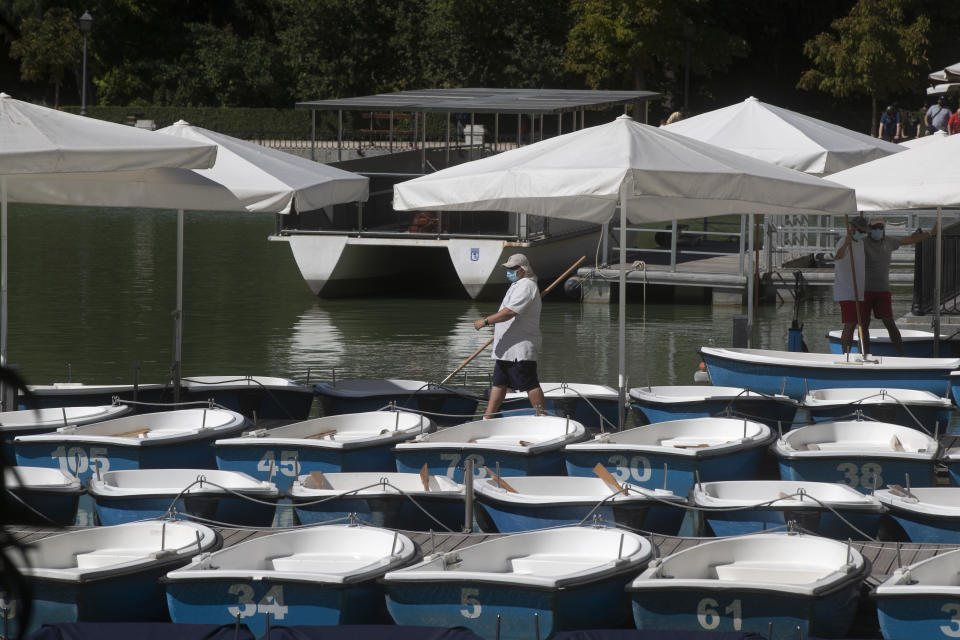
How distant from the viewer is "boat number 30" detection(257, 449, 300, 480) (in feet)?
31.8

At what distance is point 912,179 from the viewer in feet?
41.5

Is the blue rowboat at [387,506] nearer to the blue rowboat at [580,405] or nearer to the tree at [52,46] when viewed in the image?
the blue rowboat at [580,405]

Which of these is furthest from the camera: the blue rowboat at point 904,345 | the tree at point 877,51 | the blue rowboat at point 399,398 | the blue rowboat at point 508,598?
the tree at point 877,51

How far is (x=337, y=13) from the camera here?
5478cm

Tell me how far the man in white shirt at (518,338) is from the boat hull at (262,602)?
16.3 feet

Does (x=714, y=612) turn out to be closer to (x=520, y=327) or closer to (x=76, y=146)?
(x=520, y=327)

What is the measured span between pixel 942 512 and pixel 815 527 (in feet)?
2.40

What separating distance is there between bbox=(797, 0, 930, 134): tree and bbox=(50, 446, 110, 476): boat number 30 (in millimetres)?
44574

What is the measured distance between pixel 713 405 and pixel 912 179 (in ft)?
10.2

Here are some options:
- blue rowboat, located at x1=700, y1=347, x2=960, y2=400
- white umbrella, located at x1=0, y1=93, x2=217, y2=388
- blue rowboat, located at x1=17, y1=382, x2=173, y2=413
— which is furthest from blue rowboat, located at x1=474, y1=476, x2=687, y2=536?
blue rowboat, located at x1=700, y1=347, x2=960, y2=400

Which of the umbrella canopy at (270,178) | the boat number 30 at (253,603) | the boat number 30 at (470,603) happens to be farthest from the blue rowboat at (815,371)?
the boat number 30 at (253,603)

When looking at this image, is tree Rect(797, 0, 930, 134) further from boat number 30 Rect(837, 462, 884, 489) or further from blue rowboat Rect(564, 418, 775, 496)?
boat number 30 Rect(837, 462, 884, 489)

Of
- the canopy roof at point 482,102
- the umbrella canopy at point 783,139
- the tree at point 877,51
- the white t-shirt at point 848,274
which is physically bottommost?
the white t-shirt at point 848,274

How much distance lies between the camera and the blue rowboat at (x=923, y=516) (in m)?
7.95
